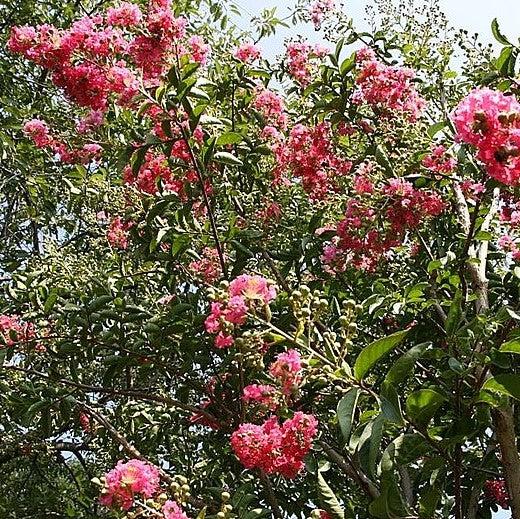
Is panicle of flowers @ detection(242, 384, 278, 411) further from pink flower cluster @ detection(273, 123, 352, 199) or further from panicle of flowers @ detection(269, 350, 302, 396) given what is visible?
pink flower cluster @ detection(273, 123, 352, 199)

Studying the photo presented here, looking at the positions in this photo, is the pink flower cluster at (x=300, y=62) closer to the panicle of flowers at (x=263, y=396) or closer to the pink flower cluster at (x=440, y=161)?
the pink flower cluster at (x=440, y=161)

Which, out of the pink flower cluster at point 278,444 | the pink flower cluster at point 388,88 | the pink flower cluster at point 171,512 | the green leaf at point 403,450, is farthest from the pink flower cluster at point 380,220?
the pink flower cluster at point 171,512

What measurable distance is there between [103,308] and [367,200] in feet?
3.28

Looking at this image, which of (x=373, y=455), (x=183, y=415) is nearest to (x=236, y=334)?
(x=373, y=455)

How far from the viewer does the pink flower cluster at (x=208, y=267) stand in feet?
9.27

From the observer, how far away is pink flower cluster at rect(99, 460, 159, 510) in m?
1.81

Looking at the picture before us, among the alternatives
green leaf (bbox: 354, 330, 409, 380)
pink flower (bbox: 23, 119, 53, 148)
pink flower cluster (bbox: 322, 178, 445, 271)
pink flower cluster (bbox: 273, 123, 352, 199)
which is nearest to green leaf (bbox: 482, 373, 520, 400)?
green leaf (bbox: 354, 330, 409, 380)

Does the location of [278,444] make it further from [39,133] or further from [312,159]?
[39,133]

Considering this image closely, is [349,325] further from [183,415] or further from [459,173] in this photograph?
[183,415]

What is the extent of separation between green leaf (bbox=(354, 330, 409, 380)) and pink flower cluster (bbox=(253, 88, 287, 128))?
5.59ft

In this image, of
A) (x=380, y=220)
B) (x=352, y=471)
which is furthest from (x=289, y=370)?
(x=380, y=220)

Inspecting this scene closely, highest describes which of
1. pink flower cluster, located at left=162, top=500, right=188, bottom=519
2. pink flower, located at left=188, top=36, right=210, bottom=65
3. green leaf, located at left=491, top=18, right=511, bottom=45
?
pink flower, located at left=188, top=36, right=210, bottom=65

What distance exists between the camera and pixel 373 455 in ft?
4.92

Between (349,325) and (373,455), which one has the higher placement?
(349,325)
